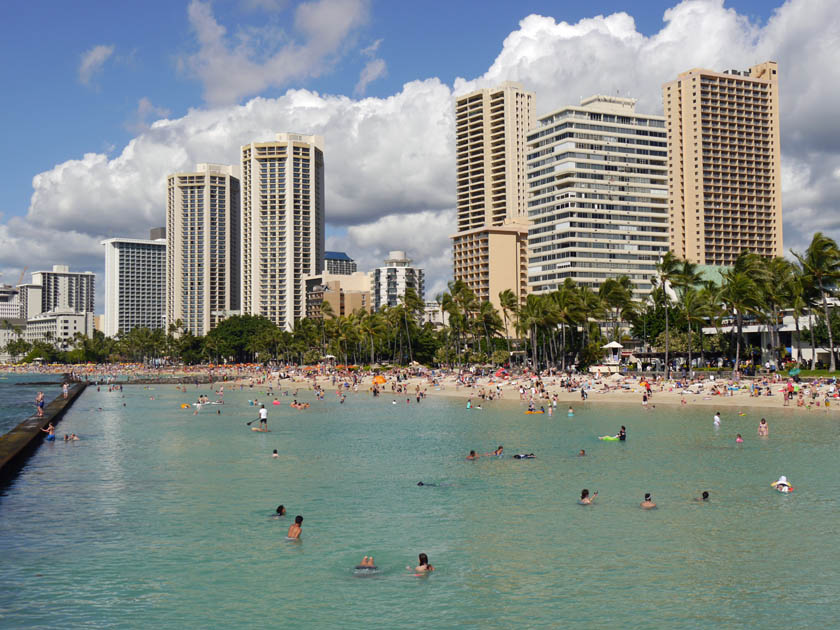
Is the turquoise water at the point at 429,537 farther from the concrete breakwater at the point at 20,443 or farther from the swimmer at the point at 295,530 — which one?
the concrete breakwater at the point at 20,443

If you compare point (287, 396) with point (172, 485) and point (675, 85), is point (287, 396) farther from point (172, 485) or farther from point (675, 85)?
point (675, 85)

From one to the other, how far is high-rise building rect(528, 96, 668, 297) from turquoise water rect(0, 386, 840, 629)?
107550 millimetres

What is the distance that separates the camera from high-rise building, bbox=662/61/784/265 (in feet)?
604

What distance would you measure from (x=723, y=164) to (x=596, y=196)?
56.6 m

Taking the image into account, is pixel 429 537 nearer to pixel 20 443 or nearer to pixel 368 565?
pixel 368 565

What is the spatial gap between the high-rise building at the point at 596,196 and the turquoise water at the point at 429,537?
108m

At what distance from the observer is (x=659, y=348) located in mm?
106750

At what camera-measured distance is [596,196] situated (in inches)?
5896

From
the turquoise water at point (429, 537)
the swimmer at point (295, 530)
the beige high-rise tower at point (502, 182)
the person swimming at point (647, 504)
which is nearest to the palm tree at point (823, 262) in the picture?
the turquoise water at point (429, 537)

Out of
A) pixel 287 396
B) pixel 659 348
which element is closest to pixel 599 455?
pixel 287 396

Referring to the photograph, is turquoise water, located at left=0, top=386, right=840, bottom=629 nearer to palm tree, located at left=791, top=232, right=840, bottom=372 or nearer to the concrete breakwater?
the concrete breakwater

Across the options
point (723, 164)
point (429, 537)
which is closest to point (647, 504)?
point (429, 537)

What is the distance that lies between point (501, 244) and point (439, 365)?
4652 cm

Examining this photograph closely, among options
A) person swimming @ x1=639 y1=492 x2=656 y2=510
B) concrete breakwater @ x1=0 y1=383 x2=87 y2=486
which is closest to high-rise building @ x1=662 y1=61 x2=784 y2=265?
concrete breakwater @ x1=0 y1=383 x2=87 y2=486
